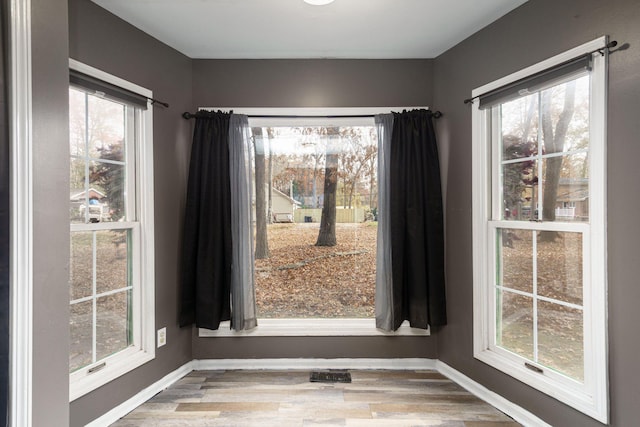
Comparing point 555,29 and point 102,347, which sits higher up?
point 555,29

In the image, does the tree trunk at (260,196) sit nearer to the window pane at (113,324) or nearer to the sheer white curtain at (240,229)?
the sheer white curtain at (240,229)

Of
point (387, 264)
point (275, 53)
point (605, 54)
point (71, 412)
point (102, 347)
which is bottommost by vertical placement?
point (71, 412)

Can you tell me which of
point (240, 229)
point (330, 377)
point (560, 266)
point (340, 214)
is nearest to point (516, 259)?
point (560, 266)

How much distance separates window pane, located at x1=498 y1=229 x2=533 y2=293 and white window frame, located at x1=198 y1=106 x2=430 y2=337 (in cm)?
84

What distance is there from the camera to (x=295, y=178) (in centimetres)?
290

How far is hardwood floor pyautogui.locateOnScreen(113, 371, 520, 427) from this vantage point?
2.09 metres

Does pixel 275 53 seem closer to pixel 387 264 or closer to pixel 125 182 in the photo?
pixel 125 182

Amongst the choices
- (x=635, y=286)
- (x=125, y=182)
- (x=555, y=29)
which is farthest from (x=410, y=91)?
(x=125, y=182)

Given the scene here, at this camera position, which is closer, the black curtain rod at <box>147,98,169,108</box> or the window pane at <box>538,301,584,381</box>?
A: the window pane at <box>538,301,584,381</box>

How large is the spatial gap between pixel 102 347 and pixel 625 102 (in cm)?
308

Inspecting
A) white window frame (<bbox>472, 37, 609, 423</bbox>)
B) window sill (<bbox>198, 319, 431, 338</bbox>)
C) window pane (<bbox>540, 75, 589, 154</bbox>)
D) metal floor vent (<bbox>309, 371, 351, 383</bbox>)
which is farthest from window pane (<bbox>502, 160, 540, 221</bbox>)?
metal floor vent (<bbox>309, 371, 351, 383</bbox>)

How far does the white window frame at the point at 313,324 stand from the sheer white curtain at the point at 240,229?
0.12 metres

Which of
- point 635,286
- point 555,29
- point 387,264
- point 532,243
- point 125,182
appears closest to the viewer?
point 635,286

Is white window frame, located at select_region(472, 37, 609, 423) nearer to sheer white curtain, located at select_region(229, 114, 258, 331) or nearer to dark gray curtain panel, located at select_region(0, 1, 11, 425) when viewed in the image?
sheer white curtain, located at select_region(229, 114, 258, 331)
